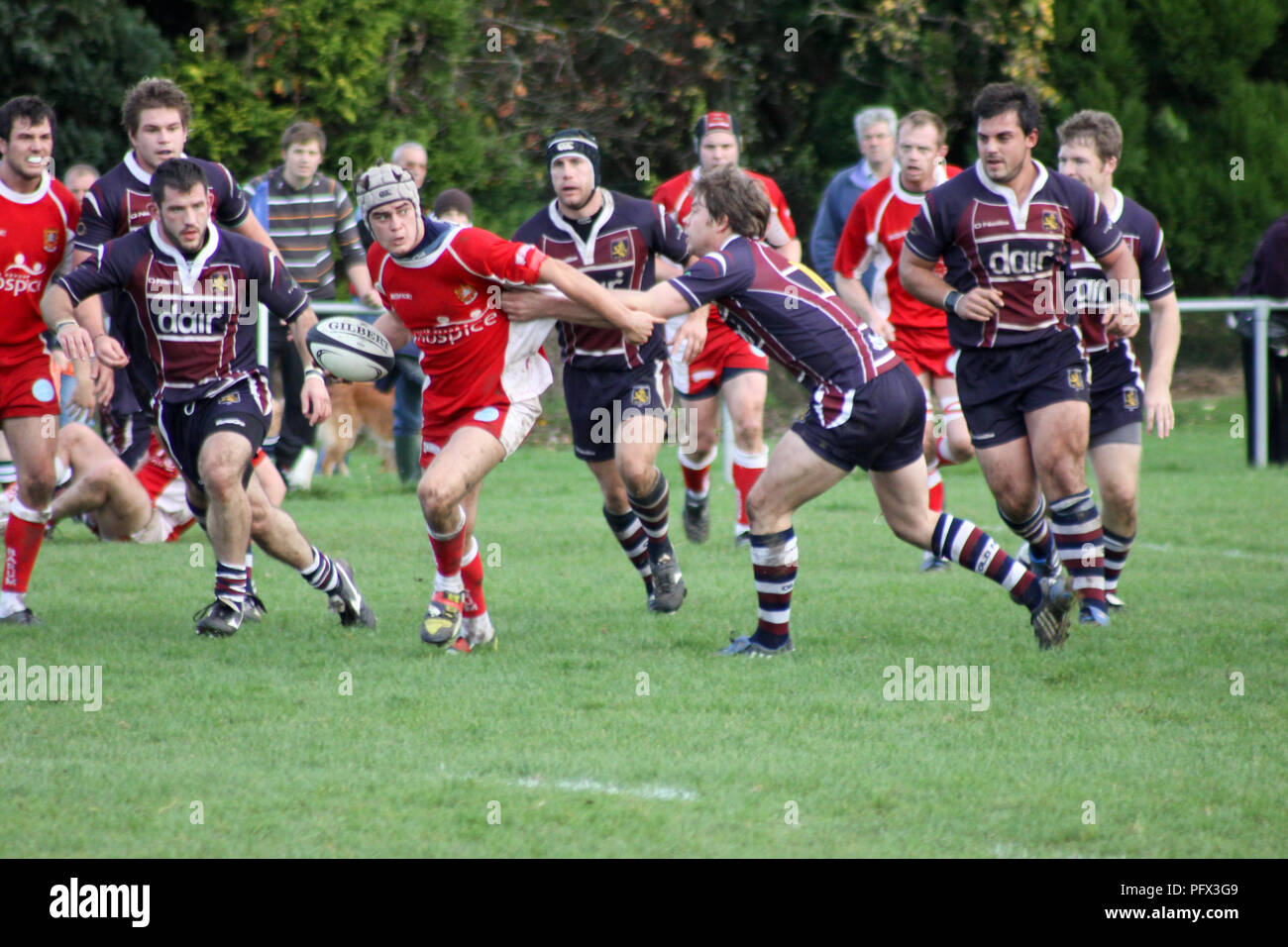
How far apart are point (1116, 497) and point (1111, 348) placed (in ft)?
2.32

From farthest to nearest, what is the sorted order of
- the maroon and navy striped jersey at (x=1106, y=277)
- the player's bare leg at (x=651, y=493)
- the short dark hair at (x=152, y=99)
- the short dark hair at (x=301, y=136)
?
the short dark hair at (x=301, y=136) → the player's bare leg at (x=651, y=493) → the short dark hair at (x=152, y=99) → the maroon and navy striped jersey at (x=1106, y=277)

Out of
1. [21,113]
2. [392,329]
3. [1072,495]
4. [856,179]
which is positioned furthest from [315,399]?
[856,179]

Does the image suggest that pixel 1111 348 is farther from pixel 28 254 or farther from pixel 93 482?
pixel 93 482

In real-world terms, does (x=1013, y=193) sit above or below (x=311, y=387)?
above

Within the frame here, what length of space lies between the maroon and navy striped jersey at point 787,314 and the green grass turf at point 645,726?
3.90ft

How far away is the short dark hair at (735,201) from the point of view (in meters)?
6.33

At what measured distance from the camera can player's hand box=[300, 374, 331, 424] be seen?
261 inches

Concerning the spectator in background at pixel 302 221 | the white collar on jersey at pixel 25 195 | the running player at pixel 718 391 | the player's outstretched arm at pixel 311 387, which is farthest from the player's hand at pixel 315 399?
the spectator in background at pixel 302 221

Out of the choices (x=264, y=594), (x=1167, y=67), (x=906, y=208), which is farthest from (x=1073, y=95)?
(x=264, y=594)

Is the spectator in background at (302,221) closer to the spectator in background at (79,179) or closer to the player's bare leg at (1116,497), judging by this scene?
the spectator in background at (79,179)

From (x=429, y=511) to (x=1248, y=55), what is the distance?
14.5 m

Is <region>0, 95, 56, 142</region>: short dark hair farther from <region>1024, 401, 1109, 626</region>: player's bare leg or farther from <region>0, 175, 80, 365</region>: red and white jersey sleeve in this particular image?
<region>1024, 401, 1109, 626</region>: player's bare leg

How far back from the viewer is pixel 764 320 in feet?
20.5

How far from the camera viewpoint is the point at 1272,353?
13828 millimetres
